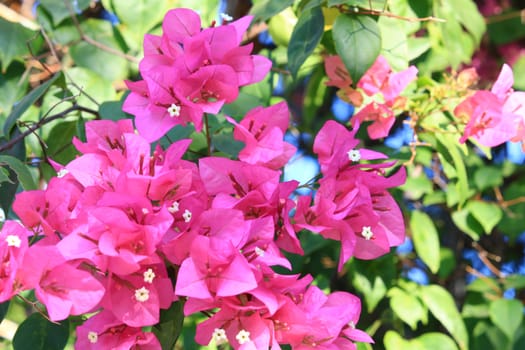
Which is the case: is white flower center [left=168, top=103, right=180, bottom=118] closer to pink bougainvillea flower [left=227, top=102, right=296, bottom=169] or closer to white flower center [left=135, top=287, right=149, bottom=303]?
pink bougainvillea flower [left=227, top=102, right=296, bottom=169]

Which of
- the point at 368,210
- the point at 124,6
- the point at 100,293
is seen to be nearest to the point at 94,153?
the point at 100,293

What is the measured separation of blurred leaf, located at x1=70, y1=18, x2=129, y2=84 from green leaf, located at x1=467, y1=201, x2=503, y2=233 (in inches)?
26.5

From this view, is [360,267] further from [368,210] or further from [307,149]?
[368,210]

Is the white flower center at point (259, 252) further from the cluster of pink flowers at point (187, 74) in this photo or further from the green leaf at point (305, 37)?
the green leaf at point (305, 37)

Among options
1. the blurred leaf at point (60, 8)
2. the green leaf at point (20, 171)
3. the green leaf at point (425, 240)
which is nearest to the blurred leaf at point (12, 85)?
the blurred leaf at point (60, 8)

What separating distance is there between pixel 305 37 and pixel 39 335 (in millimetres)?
465

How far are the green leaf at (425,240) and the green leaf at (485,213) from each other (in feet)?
0.40

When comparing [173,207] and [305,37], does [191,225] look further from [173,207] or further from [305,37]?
[305,37]

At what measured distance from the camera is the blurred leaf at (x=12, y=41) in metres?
1.09

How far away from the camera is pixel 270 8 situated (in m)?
1.01

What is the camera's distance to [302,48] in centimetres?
92

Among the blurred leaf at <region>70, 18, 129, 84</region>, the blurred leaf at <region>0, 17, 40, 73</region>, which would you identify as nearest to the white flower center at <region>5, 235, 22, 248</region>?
the blurred leaf at <region>0, 17, 40, 73</region>

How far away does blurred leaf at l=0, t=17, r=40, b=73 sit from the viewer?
1.09 meters

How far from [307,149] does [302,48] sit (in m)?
0.63
